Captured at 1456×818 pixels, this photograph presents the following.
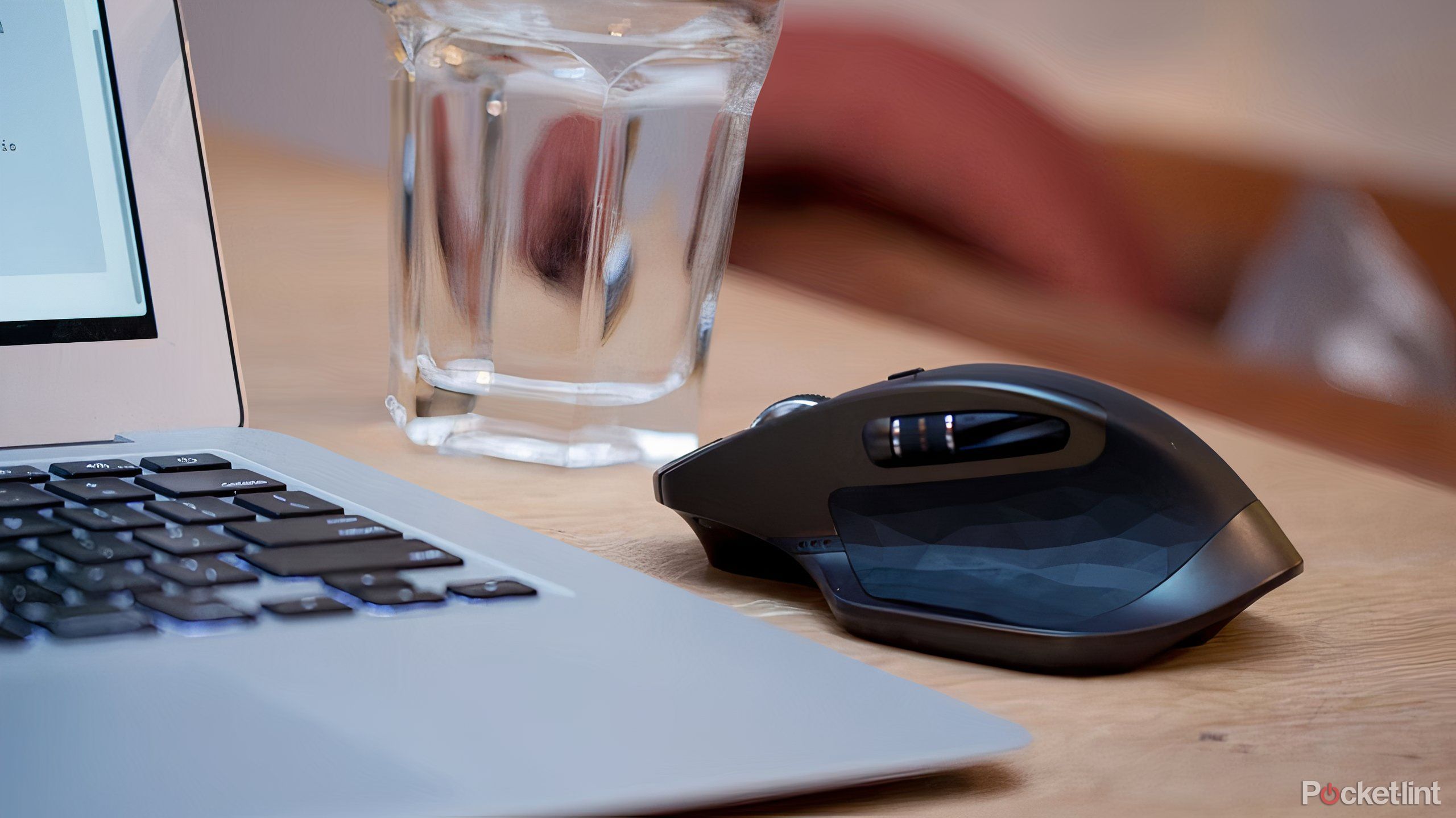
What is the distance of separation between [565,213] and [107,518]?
0.33m

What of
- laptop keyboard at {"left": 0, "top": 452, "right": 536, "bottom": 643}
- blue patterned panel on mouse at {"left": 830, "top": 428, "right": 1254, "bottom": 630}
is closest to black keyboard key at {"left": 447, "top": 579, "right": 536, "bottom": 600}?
laptop keyboard at {"left": 0, "top": 452, "right": 536, "bottom": 643}

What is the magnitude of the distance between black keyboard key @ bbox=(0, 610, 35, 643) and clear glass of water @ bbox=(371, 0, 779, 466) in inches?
13.4

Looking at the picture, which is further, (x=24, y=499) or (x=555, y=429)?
(x=555, y=429)

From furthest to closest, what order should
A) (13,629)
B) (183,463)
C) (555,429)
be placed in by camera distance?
(555,429), (183,463), (13,629)

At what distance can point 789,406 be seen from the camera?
37 centimetres

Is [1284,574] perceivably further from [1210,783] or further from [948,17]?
[948,17]

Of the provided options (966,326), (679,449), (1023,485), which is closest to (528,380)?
(679,449)

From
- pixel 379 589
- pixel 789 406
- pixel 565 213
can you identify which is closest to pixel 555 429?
pixel 565 213

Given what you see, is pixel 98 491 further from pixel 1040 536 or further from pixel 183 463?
pixel 1040 536

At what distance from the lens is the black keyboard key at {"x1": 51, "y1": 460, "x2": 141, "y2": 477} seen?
30 cm

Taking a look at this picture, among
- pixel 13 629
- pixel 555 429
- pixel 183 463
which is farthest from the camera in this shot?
pixel 555 429

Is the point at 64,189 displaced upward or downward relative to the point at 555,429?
upward

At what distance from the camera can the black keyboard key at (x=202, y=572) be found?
0.78ft

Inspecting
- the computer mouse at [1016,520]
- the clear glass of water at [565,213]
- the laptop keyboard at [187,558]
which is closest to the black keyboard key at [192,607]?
the laptop keyboard at [187,558]
